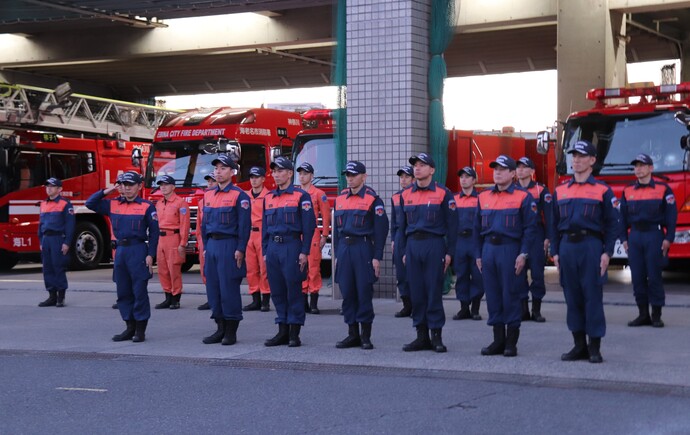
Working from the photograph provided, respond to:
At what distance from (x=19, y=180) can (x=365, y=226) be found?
12.8m

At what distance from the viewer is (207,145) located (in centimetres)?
1889

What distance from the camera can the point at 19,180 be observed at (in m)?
20.9

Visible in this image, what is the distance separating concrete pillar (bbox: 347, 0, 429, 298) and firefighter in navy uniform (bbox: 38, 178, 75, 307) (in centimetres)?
416

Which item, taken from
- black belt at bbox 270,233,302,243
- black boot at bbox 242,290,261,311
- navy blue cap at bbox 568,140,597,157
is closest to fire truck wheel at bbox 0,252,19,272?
black boot at bbox 242,290,261,311

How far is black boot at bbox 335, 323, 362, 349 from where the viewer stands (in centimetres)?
1003

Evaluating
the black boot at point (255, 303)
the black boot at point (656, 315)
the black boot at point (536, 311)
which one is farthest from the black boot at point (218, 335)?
the black boot at point (656, 315)

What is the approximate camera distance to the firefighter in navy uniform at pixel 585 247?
8766 mm

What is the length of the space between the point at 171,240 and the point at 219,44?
1450cm

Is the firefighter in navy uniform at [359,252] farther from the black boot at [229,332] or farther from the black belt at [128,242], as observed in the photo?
the black belt at [128,242]

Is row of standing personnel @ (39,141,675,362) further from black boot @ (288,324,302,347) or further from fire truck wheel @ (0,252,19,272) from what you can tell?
fire truck wheel @ (0,252,19,272)

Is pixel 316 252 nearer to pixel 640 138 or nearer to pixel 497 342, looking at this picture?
pixel 497 342

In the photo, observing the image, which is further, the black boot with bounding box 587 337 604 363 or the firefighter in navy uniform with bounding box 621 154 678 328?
the firefighter in navy uniform with bounding box 621 154 678 328

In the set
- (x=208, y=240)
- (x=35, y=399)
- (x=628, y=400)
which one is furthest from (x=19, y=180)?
(x=628, y=400)

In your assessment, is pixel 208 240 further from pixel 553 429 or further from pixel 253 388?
pixel 553 429
